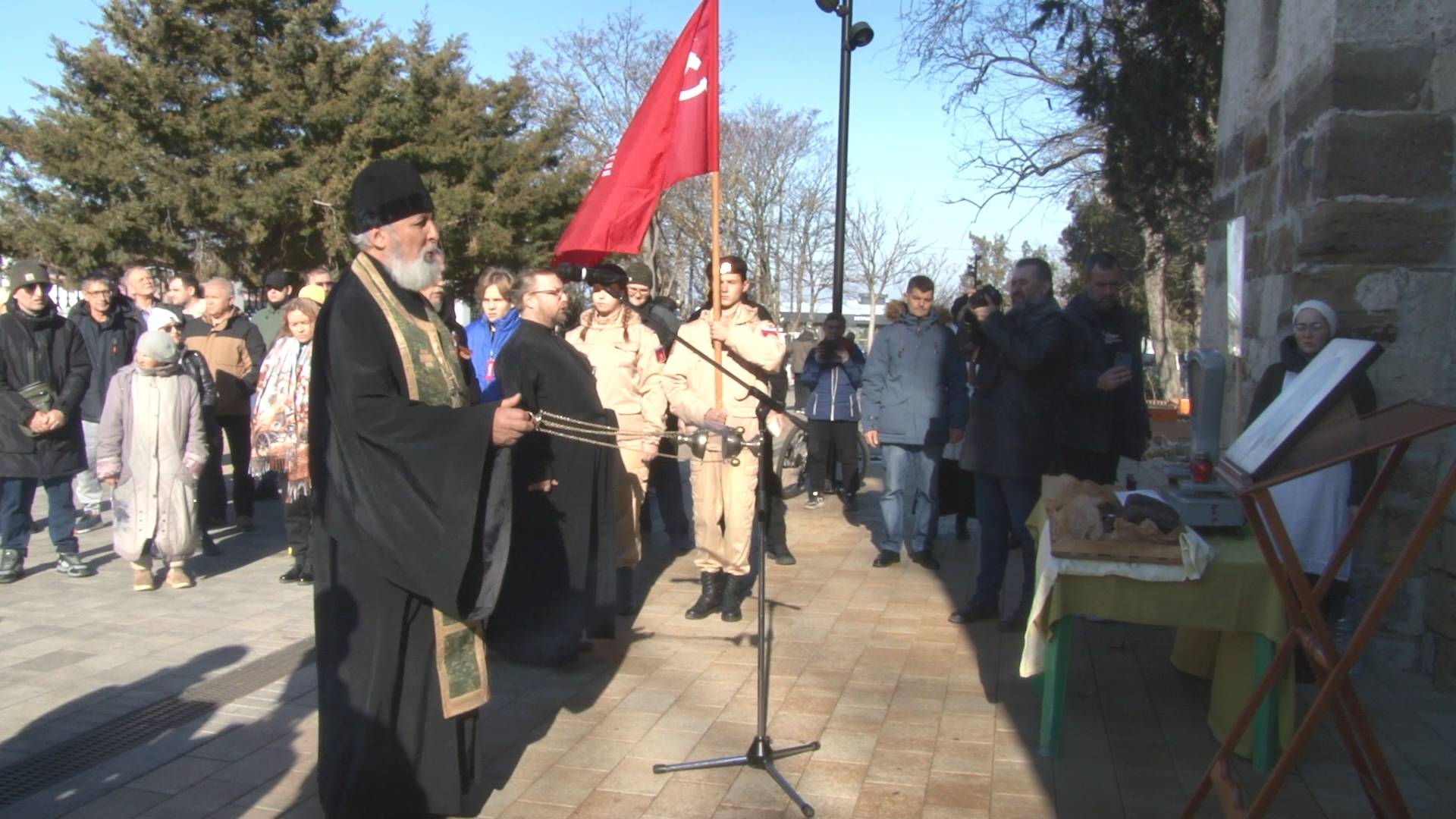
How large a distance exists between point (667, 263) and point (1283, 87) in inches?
1128

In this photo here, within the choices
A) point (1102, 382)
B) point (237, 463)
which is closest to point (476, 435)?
point (1102, 382)

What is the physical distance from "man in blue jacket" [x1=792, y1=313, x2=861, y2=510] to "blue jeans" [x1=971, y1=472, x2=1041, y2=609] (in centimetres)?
361

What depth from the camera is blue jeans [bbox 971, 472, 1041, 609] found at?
19.7 feet

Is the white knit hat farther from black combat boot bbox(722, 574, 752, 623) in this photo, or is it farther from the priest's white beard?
the priest's white beard

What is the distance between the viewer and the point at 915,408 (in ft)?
25.3

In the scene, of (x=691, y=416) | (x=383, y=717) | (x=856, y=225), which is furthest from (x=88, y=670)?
(x=856, y=225)

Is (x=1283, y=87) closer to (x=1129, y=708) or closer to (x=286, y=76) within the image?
(x=1129, y=708)

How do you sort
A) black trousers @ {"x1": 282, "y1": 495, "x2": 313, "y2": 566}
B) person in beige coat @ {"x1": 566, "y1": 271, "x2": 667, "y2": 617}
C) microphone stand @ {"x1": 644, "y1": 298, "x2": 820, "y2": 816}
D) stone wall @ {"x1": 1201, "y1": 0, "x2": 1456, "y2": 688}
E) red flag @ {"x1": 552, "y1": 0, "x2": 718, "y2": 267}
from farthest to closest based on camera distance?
black trousers @ {"x1": 282, "y1": 495, "x2": 313, "y2": 566} < person in beige coat @ {"x1": 566, "y1": 271, "x2": 667, "y2": 617} < stone wall @ {"x1": 1201, "y1": 0, "x2": 1456, "y2": 688} < red flag @ {"x1": 552, "y1": 0, "x2": 718, "y2": 267} < microphone stand @ {"x1": 644, "y1": 298, "x2": 820, "y2": 816}

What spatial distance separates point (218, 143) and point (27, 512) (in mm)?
24697

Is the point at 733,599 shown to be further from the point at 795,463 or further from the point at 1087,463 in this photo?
the point at 795,463

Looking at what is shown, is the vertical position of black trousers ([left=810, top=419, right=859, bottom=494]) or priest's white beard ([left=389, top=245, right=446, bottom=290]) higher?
priest's white beard ([left=389, top=245, right=446, bottom=290])

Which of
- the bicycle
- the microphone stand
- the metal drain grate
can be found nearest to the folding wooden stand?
the microphone stand

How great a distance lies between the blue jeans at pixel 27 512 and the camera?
726 cm

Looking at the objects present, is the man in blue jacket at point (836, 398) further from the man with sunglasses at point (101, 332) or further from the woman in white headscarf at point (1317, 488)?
the man with sunglasses at point (101, 332)
